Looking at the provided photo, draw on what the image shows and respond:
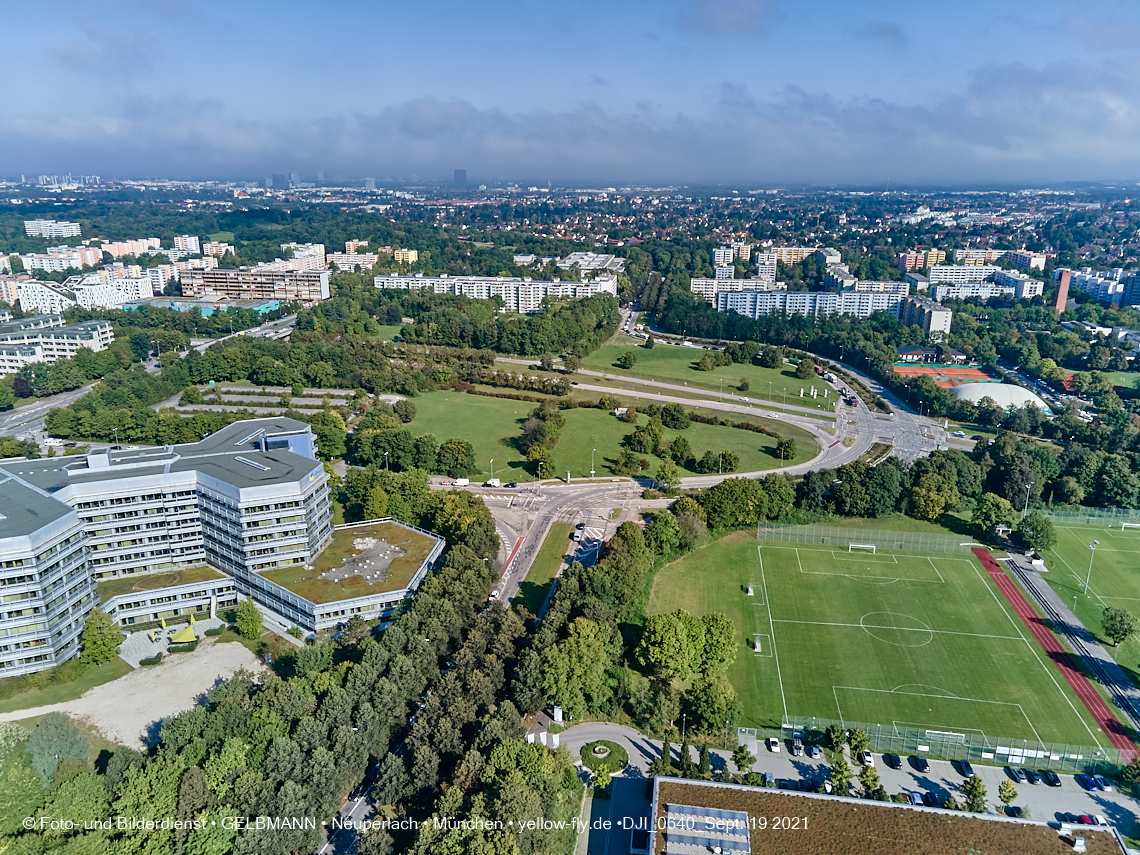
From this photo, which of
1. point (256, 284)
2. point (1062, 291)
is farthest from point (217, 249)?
point (1062, 291)

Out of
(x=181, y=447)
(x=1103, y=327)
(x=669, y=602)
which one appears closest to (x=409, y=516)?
(x=181, y=447)

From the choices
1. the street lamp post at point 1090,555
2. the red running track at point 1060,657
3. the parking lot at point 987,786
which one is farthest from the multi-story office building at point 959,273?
the parking lot at point 987,786

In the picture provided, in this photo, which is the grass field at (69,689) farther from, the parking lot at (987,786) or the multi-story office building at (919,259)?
the multi-story office building at (919,259)

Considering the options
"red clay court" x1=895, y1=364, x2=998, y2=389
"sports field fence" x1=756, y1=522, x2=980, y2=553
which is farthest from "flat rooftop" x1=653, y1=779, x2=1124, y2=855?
"red clay court" x1=895, y1=364, x2=998, y2=389

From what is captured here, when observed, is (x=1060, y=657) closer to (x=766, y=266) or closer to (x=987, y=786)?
(x=987, y=786)

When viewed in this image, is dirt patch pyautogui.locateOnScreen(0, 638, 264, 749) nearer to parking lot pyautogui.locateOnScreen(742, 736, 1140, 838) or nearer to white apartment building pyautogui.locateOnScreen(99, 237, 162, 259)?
parking lot pyautogui.locateOnScreen(742, 736, 1140, 838)

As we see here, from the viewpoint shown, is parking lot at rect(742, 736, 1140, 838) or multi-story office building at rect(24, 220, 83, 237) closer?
parking lot at rect(742, 736, 1140, 838)
